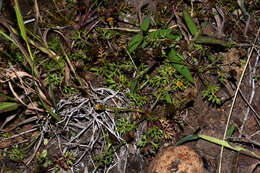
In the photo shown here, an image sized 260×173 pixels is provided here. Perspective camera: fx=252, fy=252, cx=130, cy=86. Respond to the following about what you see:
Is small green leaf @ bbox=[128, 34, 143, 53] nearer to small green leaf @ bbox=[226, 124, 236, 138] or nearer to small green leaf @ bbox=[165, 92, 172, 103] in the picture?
small green leaf @ bbox=[165, 92, 172, 103]

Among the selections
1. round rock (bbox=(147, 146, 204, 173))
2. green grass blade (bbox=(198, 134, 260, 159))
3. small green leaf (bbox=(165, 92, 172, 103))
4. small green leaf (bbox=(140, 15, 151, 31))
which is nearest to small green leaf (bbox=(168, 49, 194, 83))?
small green leaf (bbox=(165, 92, 172, 103))

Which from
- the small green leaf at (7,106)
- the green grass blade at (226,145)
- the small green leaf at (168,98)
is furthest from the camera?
the small green leaf at (168,98)

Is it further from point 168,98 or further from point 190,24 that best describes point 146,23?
point 168,98

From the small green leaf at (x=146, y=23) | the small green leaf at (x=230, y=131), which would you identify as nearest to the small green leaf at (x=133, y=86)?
the small green leaf at (x=146, y=23)

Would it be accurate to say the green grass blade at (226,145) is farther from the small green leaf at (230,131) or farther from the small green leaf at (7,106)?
the small green leaf at (7,106)

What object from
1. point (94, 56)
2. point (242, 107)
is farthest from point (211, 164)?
point (94, 56)

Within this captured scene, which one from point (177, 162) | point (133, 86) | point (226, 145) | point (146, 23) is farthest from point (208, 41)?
Result: point (177, 162)
